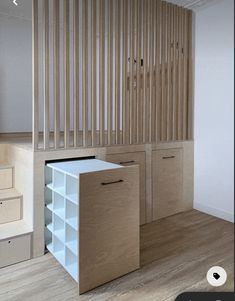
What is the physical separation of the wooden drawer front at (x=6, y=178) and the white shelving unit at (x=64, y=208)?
442mm

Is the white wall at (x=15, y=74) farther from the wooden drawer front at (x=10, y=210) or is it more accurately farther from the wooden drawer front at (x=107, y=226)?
the wooden drawer front at (x=107, y=226)

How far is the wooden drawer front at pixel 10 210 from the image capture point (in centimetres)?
200

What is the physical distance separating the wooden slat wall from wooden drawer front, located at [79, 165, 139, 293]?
1.93ft

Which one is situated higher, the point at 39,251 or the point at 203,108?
the point at 203,108

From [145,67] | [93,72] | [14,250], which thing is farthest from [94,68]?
[14,250]

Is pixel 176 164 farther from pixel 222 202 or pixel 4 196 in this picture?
pixel 4 196

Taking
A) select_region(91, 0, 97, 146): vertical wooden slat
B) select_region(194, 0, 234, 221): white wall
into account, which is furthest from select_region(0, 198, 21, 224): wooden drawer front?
select_region(194, 0, 234, 221): white wall

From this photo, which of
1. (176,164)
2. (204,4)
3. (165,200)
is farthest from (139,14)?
(165,200)

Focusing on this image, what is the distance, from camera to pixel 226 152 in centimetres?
245

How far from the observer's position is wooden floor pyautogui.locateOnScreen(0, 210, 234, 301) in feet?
4.92

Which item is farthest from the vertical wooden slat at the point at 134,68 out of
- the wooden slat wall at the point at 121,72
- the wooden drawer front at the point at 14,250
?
the wooden drawer front at the point at 14,250

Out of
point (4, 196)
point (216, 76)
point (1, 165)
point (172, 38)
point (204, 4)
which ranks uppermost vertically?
point (204, 4)

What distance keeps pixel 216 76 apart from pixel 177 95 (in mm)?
438

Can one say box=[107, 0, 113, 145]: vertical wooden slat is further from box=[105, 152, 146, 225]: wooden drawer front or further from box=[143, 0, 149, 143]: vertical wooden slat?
box=[143, 0, 149, 143]: vertical wooden slat
